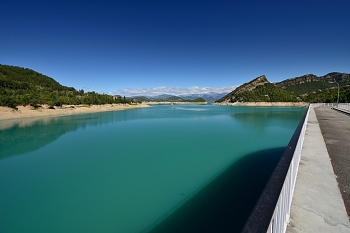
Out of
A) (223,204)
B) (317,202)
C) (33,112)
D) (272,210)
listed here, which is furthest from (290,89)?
(272,210)

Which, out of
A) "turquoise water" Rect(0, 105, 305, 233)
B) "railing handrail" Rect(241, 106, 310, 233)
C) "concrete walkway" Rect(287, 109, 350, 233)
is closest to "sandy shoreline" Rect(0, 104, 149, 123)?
"turquoise water" Rect(0, 105, 305, 233)

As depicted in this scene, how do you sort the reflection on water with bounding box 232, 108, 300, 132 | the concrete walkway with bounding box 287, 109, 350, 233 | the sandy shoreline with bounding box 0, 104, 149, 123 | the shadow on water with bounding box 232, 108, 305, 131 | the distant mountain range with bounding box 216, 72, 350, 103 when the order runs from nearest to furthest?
1. the concrete walkway with bounding box 287, 109, 350, 233
2. the reflection on water with bounding box 232, 108, 300, 132
3. the shadow on water with bounding box 232, 108, 305, 131
4. the sandy shoreline with bounding box 0, 104, 149, 123
5. the distant mountain range with bounding box 216, 72, 350, 103

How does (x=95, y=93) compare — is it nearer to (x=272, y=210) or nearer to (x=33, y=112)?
(x=33, y=112)

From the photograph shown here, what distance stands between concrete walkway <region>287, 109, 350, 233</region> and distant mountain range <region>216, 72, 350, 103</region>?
103 m

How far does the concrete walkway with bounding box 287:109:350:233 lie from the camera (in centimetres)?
248

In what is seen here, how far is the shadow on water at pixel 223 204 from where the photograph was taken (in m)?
5.44

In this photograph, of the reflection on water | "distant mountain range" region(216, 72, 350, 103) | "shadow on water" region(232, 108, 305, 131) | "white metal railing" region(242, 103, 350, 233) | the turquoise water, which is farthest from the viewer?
"distant mountain range" region(216, 72, 350, 103)

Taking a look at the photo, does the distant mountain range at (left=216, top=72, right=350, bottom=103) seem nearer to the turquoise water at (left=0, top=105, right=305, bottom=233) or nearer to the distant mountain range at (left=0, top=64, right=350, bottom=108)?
the distant mountain range at (left=0, top=64, right=350, bottom=108)

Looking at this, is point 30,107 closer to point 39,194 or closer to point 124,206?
point 39,194

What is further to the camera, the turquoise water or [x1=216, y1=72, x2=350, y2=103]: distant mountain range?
[x1=216, y1=72, x2=350, y2=103]: distant mountain range

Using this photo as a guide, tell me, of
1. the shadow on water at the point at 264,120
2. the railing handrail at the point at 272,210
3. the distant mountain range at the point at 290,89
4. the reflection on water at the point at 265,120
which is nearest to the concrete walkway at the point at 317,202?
the railing handrail at the point at 272,210

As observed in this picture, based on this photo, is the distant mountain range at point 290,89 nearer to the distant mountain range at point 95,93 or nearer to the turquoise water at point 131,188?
the distant mountain range at point 95,93

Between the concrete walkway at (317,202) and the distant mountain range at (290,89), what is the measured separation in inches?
4037

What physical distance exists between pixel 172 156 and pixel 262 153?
6.13 metres
